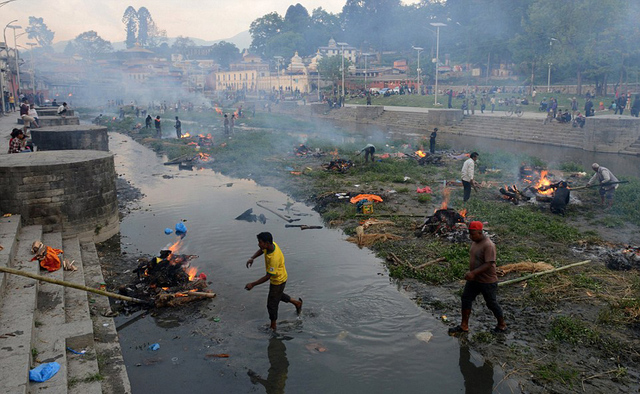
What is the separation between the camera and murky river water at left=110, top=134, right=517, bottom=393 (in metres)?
6.09

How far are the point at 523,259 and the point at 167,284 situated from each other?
6.77 m

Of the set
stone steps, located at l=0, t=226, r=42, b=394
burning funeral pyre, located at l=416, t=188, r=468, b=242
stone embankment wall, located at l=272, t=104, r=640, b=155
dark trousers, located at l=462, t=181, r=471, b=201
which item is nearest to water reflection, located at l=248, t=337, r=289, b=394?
stone steps, located at l=0, t=226, r=42, b=394

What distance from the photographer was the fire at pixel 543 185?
14631 millimetres

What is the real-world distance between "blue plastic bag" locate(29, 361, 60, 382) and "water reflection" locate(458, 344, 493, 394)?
4.75 metres

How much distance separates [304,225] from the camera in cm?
1286

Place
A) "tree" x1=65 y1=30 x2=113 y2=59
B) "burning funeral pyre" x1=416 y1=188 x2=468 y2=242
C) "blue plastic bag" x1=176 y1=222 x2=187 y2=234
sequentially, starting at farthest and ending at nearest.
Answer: "tree" x1=65 y1=30 x2=113 y2=59 → "blue plastic bag" x1=176 y1=222 x2=187 y2=234 → "burning funeral pyre" x1=416 y1=188 x2=468 y2=242

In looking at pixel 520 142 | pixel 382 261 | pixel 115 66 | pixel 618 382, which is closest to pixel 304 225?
pixel 382 261

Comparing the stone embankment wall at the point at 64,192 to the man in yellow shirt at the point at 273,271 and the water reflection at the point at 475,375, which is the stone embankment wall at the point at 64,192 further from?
the water reflection at the point at 475,375

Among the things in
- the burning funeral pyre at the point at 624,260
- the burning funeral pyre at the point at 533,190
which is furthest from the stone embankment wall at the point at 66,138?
the burning funeral pyre at the point at 624,260

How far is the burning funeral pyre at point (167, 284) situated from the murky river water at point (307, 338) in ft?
0.87

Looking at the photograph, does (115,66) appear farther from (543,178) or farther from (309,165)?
(543,178)

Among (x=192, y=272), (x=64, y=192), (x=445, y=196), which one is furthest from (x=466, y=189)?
(x=64, y=192)

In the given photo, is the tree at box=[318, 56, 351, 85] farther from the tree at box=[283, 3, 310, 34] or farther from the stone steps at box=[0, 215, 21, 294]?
the stone steps at box=[0, 215, 21, 294]

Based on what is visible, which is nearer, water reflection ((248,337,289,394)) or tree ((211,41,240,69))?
water reflection ((248,337,289,394))
